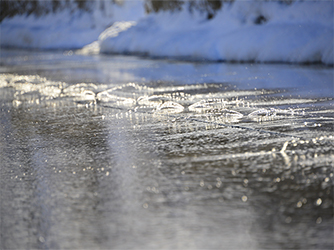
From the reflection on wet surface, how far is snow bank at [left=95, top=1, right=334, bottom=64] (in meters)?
5.11

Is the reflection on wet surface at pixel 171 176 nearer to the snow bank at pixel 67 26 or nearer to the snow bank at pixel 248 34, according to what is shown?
the snow bank at pixel 248 34

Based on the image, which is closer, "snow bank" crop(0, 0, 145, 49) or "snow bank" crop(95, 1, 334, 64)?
"snow bank" crop(95, 1, 334, 64)

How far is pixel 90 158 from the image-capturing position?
3.16 m

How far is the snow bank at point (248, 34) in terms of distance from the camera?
32.7 feet

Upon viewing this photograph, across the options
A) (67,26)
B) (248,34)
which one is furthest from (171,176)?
(67,26)

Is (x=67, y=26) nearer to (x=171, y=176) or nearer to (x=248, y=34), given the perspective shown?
(x=248, y=34)

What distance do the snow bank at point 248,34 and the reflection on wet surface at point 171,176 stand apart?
5107mm

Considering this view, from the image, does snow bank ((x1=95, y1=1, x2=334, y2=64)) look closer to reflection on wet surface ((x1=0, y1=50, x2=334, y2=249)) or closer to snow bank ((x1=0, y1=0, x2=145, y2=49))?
reflection on wet surface ((x1=0, y1=50, x2=334, y2=249))

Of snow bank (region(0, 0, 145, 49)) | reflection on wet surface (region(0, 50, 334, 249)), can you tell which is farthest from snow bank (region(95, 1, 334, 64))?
snow bank (region(0, 0, 145, 49))

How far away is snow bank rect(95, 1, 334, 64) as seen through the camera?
996cm

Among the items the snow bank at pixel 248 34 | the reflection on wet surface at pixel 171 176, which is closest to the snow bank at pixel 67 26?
the snow bank at pixel 248 34

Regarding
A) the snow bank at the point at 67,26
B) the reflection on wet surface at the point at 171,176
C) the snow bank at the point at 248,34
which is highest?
the snow bank at the point at 67,26

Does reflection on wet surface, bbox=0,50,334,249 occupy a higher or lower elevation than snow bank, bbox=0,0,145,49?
lower

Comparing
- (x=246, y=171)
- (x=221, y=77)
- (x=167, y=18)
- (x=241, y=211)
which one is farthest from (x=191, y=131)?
(x=167, y=18)
